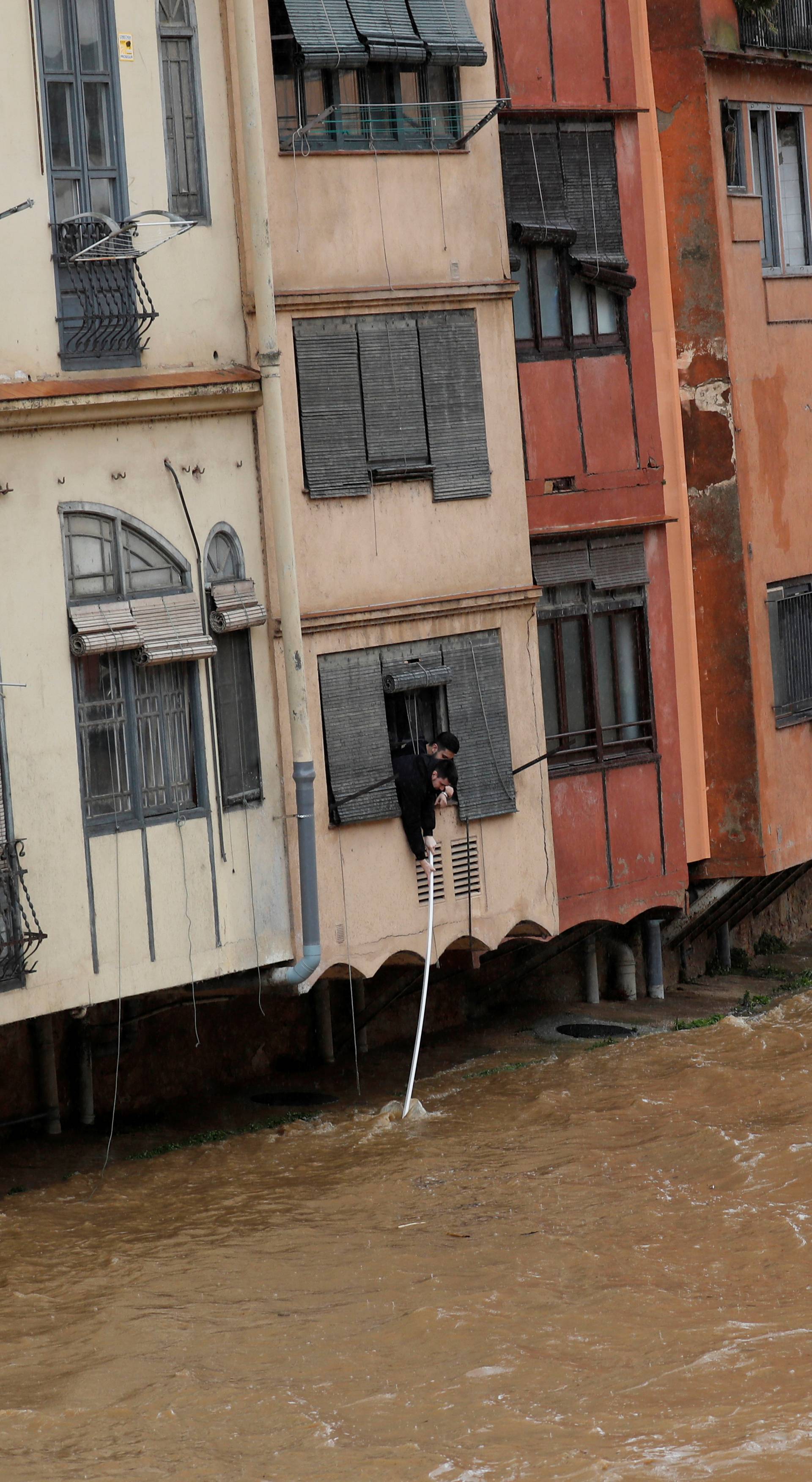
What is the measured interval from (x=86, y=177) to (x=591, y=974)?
9960 mm

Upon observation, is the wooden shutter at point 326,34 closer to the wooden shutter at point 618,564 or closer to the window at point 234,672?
the window at point 234,672

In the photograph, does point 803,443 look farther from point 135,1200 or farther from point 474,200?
point 135,1200

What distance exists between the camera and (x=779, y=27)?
19.2m

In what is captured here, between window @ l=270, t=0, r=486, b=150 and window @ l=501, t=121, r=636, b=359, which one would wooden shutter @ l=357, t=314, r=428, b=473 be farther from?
window @ l=501, t=121, r=636, b=359

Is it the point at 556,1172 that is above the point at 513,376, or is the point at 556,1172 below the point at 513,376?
below

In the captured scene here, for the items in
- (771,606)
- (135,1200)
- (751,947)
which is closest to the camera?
(135,1200)

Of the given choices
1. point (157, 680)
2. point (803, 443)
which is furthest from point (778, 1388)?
point (803, 443)

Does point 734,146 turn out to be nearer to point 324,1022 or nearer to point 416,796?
point 416,796

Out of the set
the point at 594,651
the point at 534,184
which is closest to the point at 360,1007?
the point at 594,651

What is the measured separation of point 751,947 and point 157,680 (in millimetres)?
10682

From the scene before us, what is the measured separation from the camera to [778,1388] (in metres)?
10.4

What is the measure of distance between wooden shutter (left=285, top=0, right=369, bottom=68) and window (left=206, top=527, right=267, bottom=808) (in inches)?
151

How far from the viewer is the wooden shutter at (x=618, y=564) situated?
59.5ft

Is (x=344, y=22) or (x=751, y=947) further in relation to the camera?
(x=751, y=947)
